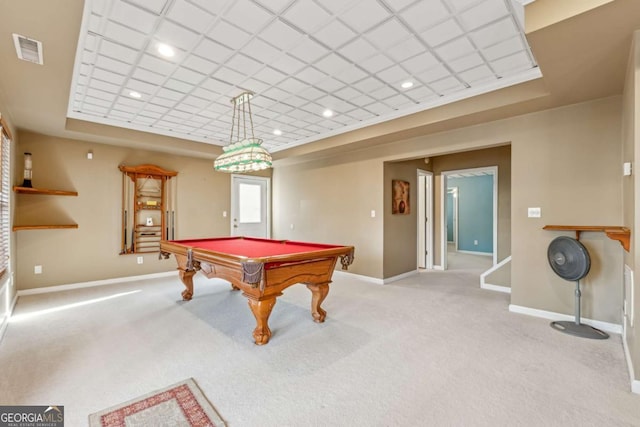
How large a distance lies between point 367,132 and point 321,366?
3.47m

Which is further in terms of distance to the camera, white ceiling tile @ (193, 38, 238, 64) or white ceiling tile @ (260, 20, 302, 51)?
white ceiling tile @ (193, 38, 238, 64)

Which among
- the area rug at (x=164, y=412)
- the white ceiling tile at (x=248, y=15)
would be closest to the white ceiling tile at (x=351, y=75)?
the white ceiling tile at (x=248, y=15)

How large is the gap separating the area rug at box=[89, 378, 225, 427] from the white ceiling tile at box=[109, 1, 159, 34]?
8.58 ft

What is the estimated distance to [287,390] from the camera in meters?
1.92

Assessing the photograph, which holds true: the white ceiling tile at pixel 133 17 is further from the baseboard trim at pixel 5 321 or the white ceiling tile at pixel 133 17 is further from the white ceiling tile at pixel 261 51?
the baseboard trim at pixel 5 321

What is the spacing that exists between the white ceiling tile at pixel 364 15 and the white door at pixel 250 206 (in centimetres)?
480

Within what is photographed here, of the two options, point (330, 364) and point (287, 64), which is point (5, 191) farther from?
point (330, 364)

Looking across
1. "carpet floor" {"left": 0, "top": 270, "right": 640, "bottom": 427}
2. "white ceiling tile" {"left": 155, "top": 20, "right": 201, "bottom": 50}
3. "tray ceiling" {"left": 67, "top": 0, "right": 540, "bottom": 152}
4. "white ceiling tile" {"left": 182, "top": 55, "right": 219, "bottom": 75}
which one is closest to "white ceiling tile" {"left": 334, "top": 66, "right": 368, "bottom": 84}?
"tray ceiling" {"left": 67, "top": 0, "right": 540, "bottom": 152}

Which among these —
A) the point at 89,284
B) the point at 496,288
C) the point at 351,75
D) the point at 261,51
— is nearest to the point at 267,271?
the point at 261,51

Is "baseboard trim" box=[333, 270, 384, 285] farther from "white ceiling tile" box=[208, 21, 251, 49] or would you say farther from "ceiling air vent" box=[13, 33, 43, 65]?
"ceiling air vent" box=[13, 33, 43, 65]

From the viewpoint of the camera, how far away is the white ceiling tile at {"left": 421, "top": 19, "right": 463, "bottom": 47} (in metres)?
2.24

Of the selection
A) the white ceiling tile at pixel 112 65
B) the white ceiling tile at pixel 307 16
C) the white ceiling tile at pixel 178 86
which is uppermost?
the white ceiling tile at pixel 307 16

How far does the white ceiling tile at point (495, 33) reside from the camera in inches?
87.2

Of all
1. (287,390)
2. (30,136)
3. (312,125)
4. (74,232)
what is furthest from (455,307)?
(30,136)
